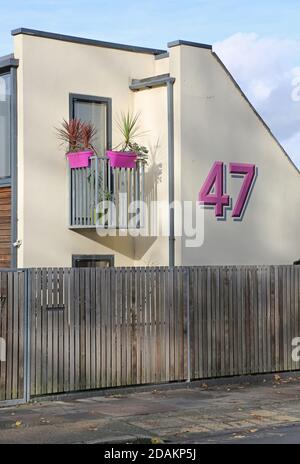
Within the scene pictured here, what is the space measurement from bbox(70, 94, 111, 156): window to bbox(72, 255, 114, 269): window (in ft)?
7.26

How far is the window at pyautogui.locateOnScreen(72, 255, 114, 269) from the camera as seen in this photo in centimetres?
1825

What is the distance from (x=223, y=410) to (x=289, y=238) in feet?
28.9

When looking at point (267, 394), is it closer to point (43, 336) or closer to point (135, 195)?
point (43, 336)

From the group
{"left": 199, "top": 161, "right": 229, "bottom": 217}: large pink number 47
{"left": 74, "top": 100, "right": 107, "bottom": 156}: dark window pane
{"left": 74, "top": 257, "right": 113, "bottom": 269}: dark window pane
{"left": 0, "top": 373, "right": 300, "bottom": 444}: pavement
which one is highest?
{"left": 74, "top": 100, "right": 107, "bottom": 156}: dark window pane

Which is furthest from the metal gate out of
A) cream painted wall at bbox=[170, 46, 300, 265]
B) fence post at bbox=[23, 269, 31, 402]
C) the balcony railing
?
cream painted wall at bbox=[170, 46, 300, 265]

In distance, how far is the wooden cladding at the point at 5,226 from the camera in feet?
58.1

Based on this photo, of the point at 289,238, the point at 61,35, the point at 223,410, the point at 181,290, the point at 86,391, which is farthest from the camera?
the point at 289,238

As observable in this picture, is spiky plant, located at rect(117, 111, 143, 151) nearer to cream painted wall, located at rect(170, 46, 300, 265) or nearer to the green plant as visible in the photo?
the green plant

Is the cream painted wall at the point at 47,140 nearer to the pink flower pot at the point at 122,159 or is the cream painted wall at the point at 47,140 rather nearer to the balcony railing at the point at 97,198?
the balcony railing at the point at 97,198

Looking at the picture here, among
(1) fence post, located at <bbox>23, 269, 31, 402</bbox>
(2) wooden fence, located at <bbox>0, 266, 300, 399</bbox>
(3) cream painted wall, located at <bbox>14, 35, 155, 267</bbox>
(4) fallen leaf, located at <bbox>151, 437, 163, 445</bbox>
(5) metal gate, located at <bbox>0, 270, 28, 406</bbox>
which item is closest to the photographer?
(4) fallen leaf, located at <bbox>151, 437, 163, 445</bbox>

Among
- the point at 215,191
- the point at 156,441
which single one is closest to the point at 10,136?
the point at 215,191

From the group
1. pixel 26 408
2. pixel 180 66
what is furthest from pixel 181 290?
pixel 180 66

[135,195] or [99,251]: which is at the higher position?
[135,195]

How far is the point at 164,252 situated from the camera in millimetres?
18578
